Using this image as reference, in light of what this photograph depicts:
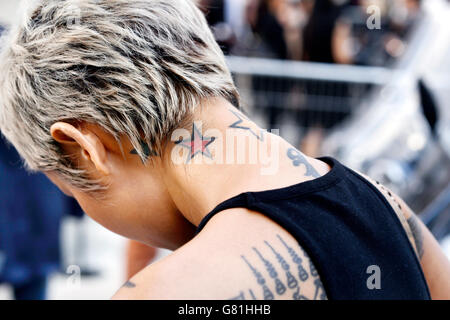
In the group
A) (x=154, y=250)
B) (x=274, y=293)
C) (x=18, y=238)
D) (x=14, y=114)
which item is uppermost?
(x=14, y=114)

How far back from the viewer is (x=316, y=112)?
5.78 metres

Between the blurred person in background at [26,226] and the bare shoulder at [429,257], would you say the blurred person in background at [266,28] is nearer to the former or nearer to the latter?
the blurred person in background at [26,226]

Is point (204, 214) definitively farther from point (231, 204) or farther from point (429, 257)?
point (429, 257)

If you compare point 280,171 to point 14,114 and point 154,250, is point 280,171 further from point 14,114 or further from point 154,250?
point 154,250

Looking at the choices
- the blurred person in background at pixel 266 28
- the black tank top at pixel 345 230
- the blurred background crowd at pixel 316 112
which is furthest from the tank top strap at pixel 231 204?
the blurred person in background at pixel 266 28

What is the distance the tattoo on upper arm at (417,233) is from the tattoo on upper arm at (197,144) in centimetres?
50

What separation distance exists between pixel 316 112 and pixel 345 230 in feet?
15.8

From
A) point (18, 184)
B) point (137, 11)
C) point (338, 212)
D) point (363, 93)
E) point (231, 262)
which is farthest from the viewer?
point (363, 93)

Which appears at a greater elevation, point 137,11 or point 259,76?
point 137,11

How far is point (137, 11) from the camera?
46.6 inches

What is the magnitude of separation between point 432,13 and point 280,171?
11.8 ft

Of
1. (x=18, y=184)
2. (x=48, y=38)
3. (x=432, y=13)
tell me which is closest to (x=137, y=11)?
(x=48, y=38)

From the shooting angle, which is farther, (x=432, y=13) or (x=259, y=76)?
(x=259, y=76)

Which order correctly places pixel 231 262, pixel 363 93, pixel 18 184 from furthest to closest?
pixel 363 93, pixel 18 184, pixel 231 262
